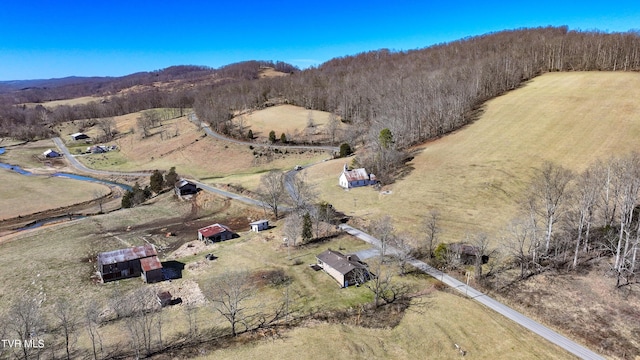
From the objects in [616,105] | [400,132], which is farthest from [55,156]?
[616,105]

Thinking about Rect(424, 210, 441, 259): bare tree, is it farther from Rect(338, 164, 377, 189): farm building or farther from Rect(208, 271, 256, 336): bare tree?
Rect(338, 164, 377, 189): farm building

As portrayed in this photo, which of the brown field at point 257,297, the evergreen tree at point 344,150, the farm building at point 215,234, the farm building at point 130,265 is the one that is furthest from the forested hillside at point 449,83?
the farm building at point 130,265

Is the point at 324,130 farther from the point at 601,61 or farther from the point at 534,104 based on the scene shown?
the point at 601,61

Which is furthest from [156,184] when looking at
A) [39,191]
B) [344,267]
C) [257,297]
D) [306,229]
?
[344,267]

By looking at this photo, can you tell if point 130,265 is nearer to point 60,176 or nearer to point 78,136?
point 60,176

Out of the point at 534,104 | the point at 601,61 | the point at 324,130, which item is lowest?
the point at 324,130

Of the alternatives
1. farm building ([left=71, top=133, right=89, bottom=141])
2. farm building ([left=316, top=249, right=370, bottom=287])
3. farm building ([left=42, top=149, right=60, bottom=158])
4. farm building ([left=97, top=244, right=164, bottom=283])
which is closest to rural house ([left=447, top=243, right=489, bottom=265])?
farm building ([left=316, top=249, right=370, bottom=287])

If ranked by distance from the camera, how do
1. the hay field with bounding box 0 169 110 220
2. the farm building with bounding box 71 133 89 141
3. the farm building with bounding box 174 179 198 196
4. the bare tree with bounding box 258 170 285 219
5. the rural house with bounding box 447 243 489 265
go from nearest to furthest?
the rural house with bounding box 447 243 489 265 < the bare tree with bounding box 258 170 285 219 < the farm building with bounding box 174 179 198 196 < the hay field with bounding box 0 169 110 220 < the farm building with bounding box 71 133 89 141
